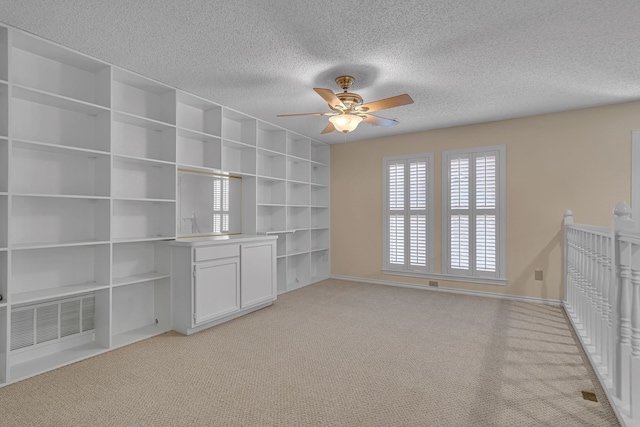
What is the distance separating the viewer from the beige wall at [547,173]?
13.1 feet

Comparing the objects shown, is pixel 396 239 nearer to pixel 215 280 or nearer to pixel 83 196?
pixel 215 280

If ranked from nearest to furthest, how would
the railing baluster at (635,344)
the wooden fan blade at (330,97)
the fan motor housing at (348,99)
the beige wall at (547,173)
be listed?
the railing baluster at (635,344)
the wooden fan blade at (330,97)
the fan motor housing at (348,99)
the beige wall at (547,173)

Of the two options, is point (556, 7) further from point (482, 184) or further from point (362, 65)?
point (482, 184)

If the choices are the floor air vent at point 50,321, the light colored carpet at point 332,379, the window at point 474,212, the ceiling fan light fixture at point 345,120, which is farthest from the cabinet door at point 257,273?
the window at point 474,212

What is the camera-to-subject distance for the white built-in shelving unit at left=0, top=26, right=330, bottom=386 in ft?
8.36

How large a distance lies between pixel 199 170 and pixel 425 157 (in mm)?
3337

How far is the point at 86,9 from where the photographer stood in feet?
7.16

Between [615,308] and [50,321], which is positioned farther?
[50,321]

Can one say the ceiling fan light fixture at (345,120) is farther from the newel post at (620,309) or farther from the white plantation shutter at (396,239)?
the white plantation shutter at (396,239)

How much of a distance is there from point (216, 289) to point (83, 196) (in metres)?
1.48

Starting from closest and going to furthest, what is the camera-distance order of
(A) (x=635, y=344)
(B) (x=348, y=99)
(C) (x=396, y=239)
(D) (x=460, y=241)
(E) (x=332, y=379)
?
(A) (x=635, y=344), (E) (x=332, y=379), (B) (x=348, y=99), (D) (x=460, y=241), (C) (x=396, y=239)

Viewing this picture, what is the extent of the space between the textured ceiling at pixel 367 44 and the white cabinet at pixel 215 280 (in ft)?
5.48

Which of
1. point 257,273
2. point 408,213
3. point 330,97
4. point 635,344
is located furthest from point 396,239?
point 635,344

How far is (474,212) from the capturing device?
4812mm
